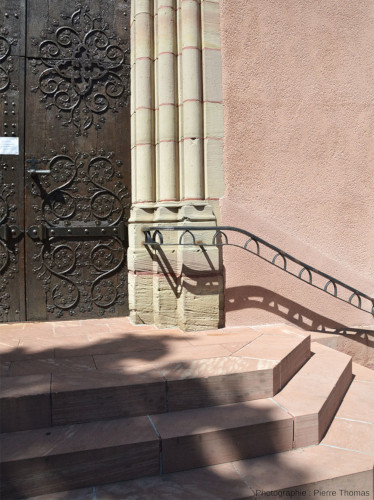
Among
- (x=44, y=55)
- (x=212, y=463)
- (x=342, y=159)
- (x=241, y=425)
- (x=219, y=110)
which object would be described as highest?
(x=44, y=55)

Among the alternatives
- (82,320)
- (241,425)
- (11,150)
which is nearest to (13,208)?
(11,150)

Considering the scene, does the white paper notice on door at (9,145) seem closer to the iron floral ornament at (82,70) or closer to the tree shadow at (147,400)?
the iron floral ornament at (82,70)

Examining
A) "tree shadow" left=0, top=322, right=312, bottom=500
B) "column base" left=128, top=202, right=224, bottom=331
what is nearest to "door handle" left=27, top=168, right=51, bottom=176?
"column base" left=128, top=202, right=224, bottom=331

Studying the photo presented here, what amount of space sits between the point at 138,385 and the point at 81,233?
200 centimetres

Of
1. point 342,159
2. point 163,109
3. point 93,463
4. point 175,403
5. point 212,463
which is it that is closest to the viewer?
point 93,463

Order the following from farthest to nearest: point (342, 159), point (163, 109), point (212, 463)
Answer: point (342, 159) < point (163, 109) < point (212, 463)

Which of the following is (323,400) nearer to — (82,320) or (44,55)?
(82,320)

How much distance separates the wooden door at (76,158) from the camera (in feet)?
12.5

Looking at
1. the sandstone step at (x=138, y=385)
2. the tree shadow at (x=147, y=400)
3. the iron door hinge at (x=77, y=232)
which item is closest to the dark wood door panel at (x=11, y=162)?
the iron door hinge at (x=77, y=232)

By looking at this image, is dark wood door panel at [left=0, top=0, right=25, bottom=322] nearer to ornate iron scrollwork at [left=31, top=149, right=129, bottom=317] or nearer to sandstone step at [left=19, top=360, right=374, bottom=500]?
ornate iron scrollwork at [left=31, top=149, right=129, bottom=317]

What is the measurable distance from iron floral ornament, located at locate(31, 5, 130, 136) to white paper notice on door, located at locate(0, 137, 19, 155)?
436mm

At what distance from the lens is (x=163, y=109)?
365 centimetres

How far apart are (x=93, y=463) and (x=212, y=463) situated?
0.57 metres

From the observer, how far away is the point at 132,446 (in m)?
1.95
